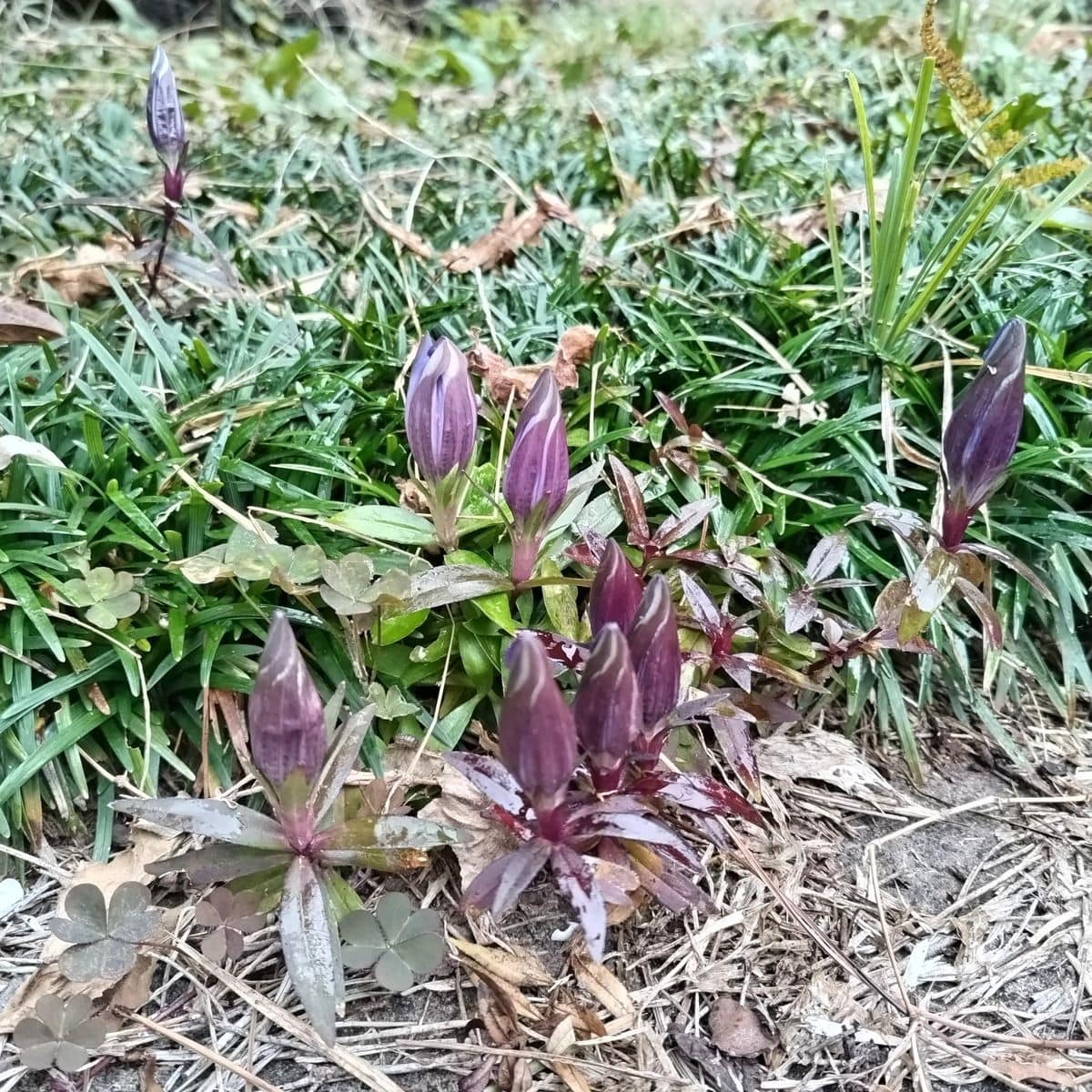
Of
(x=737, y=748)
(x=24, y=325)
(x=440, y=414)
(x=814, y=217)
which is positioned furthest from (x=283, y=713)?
(x=814, y=217)

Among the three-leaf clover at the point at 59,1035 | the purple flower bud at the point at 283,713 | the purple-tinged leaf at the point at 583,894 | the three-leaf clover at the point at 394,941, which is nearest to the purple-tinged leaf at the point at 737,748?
the purple-tinged leaf at the point at 583,894

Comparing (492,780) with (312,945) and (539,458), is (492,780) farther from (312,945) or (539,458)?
(539,458)

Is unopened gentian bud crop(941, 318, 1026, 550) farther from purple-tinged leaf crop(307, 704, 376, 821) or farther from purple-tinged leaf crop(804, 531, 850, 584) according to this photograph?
purple-tinged leaf crop(307, 704, 376, 821)

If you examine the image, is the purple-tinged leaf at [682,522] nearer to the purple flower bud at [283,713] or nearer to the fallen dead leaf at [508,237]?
the purple flower bud at [283,713]

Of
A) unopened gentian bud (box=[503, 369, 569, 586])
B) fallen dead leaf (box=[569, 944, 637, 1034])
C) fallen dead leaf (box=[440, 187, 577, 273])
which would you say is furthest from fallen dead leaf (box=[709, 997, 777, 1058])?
fallen dead leaf (box=[440, 187, 577, 273])

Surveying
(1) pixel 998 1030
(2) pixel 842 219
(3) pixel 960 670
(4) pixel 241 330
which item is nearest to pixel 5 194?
(4) pixel 241 330

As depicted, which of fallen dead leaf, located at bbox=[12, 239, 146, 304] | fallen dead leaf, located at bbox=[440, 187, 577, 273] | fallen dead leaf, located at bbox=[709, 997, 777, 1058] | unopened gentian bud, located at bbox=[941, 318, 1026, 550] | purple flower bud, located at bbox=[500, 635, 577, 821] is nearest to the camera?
purple flower bud, located at bbox=[500, 635, 577, 821]
